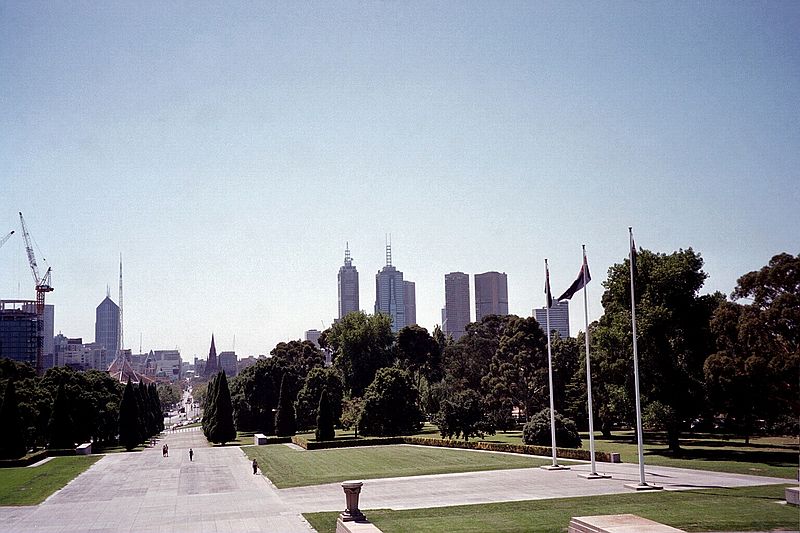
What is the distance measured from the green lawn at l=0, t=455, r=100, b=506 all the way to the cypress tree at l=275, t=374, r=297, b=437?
20.4 m

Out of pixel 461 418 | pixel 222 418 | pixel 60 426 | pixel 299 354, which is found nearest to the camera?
pixel 461 418

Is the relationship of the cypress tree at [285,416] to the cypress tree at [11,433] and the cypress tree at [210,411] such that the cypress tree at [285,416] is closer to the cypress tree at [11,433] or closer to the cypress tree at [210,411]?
the cypress tree at [210,411]

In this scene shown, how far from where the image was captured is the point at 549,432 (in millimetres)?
49156

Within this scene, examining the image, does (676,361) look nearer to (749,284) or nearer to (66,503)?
(749,284)

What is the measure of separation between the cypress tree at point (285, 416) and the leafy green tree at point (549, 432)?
104 ft

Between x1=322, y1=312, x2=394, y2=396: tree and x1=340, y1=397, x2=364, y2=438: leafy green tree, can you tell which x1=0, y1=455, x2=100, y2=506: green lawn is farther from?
x1=322, y1=312, x2=394, y2=396: tree

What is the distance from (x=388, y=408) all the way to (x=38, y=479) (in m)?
29.4

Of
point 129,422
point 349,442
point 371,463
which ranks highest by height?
point 129,422

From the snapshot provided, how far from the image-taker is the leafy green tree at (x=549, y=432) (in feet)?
156

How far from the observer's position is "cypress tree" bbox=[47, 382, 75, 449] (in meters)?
62.8

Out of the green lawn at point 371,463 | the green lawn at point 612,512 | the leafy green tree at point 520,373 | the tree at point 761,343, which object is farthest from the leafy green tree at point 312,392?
the green lawn at point 612,512

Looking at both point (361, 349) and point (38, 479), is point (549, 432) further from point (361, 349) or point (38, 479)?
point (361, 349)

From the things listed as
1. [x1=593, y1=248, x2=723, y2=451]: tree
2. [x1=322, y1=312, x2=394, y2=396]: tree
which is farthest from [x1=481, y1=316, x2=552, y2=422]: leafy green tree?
[x1=593, y1=248, x2=723, y2=451]: tree

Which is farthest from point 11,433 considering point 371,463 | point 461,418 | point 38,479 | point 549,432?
point 549,432
